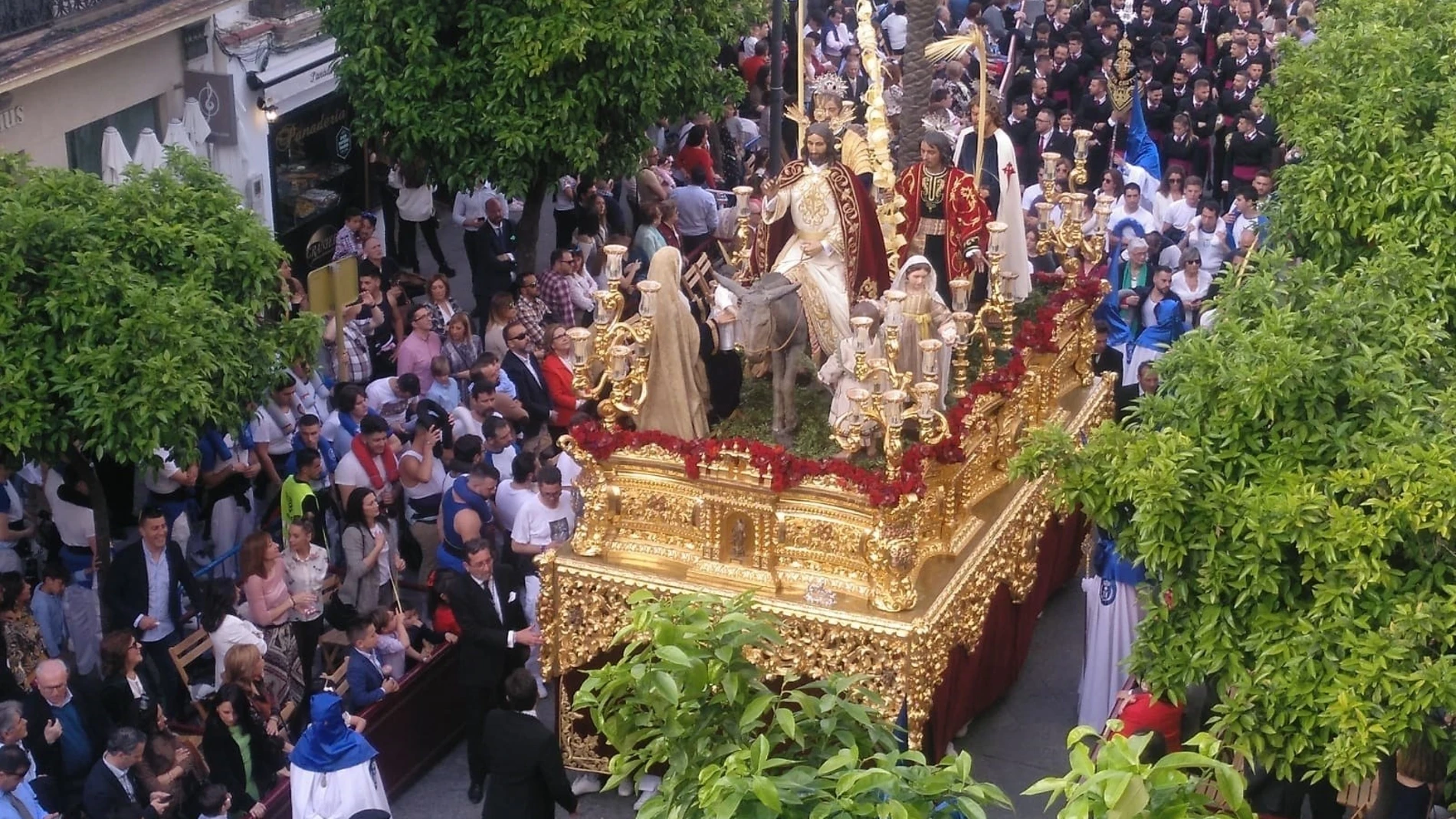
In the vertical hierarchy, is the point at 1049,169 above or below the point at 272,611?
above

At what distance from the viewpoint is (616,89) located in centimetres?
1625

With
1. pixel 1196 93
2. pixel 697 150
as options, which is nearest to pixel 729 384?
pixel 697 150

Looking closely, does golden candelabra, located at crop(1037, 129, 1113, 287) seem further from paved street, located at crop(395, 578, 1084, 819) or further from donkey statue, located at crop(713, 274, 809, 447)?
donkey statue, located at crop(713, 274, 809, 447)

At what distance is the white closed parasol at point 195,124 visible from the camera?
17.4 metres

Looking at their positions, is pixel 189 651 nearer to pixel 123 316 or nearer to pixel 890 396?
pixel 123 316

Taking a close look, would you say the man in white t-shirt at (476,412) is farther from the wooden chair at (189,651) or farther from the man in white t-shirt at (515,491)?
the wooden chair at (189,651)

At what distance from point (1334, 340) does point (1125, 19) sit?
17.6m

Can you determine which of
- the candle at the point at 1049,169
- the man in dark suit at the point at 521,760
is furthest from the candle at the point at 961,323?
the man in dark suit at the point at 521,760

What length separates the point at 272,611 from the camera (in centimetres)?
1150

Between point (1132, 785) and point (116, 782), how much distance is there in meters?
5.60

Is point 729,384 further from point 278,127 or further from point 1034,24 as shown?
point 1034,24

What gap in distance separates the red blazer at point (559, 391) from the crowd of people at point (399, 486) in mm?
23

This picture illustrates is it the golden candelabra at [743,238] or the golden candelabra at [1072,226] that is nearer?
the golden candelabra at [743,238]

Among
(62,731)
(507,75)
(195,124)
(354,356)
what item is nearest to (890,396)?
(62,731)
